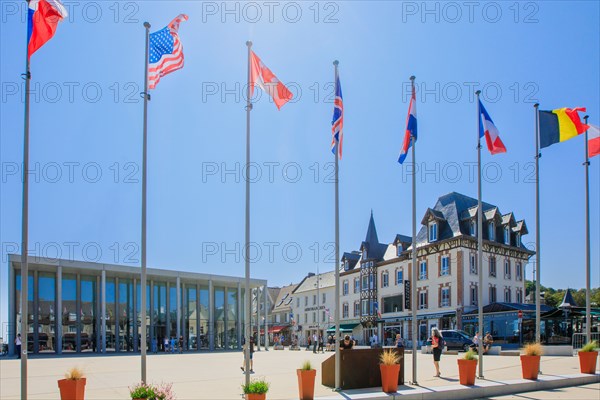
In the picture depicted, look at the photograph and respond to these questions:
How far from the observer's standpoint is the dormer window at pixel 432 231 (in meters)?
54.9

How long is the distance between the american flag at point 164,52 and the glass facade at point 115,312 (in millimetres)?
26086

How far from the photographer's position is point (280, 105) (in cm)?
1461

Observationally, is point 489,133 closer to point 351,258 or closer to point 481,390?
point 481,390

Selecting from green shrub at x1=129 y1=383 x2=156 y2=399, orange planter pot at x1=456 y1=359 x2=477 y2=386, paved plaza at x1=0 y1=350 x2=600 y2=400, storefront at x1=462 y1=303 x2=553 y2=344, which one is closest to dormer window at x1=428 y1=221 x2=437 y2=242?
storefront at x1=462 y1=303 x2=553 y2=344

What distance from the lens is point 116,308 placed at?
141ft

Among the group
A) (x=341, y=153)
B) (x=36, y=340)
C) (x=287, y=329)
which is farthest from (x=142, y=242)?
(x=287, y=329)

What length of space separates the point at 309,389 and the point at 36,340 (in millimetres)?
32285

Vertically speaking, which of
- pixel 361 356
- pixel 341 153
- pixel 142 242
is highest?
pixel 341 153

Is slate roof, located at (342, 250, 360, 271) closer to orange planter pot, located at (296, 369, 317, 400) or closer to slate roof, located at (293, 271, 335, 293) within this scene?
slate roof, located at (293, 271, 335, 293)

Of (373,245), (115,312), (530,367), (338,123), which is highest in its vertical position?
(338,123)

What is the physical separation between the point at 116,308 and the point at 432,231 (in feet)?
101

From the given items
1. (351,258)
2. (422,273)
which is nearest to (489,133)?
(422,273)

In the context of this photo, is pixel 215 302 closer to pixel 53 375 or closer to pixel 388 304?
pixel 388 304

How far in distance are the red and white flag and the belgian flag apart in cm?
169
